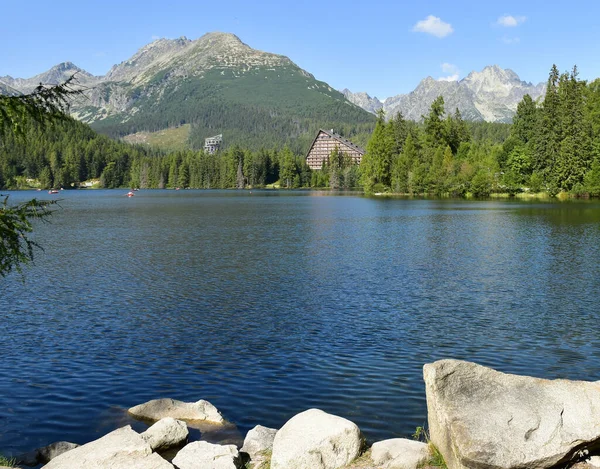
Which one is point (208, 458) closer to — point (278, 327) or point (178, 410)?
point (178, 410)

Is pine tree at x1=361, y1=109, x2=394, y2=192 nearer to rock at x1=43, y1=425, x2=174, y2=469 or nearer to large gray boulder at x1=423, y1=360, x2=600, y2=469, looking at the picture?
large gray boulder at x1=423, y1=360, x2=600, y2=469

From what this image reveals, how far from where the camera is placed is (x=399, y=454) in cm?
1191

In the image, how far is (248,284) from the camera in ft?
122

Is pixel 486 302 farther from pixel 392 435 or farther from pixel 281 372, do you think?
pixel 392 435

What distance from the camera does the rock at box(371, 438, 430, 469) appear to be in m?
11.6

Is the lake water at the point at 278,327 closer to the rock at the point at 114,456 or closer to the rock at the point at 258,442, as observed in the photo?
the rock at the point at 258,442

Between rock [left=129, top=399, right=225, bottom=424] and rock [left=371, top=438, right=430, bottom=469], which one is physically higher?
rock [left=371, top=438, right=430, bottom=469]

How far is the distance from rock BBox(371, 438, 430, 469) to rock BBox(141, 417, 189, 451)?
16.3 feet

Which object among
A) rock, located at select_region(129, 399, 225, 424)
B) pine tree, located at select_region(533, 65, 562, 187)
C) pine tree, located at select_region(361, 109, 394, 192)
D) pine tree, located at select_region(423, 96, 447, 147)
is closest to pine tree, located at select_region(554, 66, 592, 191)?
pine tree, located at select_region(533, 65, 562, 187)

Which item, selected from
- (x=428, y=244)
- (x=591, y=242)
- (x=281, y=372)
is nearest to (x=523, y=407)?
(x=281, y=372)

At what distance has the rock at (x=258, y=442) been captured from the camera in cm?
1362

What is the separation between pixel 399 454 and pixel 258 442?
3659 mm

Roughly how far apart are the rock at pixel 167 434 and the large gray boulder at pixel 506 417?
6.26m

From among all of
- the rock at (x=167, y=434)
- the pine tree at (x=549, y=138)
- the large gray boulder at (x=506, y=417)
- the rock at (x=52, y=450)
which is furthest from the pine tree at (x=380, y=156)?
the large gray boulder at (x=506, y=417)
